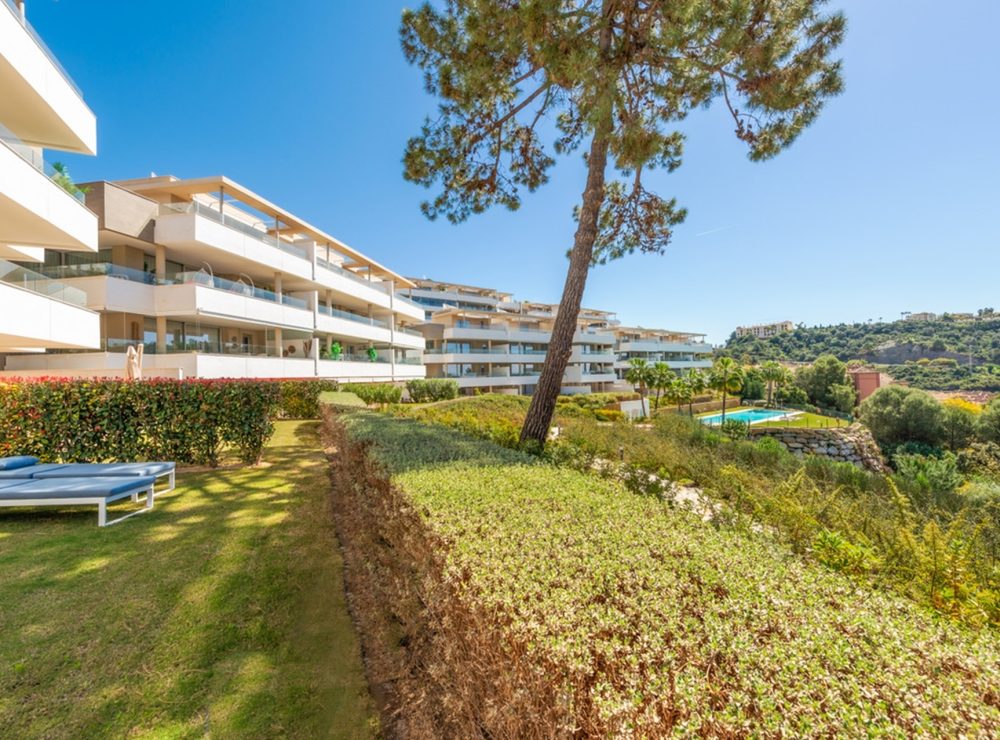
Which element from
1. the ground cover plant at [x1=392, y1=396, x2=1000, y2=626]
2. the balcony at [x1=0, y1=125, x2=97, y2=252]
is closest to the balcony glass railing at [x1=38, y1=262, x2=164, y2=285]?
the balcony at [x1=0, y1=125, x2=97, y2=252]

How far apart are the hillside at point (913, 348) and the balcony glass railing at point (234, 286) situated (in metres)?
75.2

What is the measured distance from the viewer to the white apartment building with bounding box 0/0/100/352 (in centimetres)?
828

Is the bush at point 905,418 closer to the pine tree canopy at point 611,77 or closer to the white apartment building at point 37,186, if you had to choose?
the pine tree canopy at point 611,77

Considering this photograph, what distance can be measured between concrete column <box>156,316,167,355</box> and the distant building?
130222mm

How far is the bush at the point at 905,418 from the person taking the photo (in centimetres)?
2639

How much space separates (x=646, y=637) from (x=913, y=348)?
108 meters

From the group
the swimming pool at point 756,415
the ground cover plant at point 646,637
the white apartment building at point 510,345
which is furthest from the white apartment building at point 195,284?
the swimming pool at point 756,415

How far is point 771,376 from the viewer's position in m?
48.8

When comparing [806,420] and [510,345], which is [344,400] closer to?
[510,345]

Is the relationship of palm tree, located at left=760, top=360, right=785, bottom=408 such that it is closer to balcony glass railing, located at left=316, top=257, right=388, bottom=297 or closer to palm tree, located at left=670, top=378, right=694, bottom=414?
palm tree, located at left=670, top=378, right=694, bottom=414

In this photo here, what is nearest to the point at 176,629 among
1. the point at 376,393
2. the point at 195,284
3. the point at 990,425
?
the point at 195,284

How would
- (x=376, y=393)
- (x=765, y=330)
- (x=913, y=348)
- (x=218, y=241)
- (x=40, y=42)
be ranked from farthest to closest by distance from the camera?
1. (x=765, y=330)
2. (x=913, y=348)
3. (x=376, y=393)
4. (x=218, y=241)
5. (x=40, y=42)

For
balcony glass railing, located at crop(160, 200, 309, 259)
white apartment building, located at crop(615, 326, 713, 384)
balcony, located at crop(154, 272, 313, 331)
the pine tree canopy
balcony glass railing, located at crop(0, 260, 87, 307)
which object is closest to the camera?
the pine tree canopy

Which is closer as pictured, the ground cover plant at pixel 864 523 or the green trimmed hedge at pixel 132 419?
the ground cover plant at pixel 864 523
